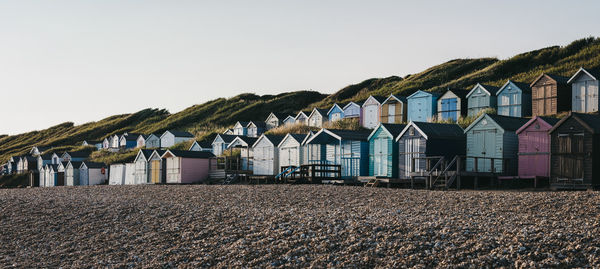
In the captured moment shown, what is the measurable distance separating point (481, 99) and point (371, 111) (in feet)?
41.9

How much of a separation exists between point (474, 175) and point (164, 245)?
18.2 metres

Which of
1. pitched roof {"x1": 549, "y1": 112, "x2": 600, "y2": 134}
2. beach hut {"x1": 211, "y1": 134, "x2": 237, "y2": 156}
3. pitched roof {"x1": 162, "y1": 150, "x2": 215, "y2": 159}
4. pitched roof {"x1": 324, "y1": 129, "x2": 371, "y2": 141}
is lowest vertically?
pitched roof {"x1": 162, "y1": 150, "x2": 215, "y2": 159}

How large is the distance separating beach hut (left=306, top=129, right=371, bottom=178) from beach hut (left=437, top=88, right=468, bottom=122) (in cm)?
1397

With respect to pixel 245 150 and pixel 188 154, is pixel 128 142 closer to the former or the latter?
pixel 188 154

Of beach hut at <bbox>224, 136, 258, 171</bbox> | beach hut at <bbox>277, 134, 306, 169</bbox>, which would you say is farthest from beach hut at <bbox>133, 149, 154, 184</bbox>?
beach hut at <bbox>277, 134, 306, 169</bbox>

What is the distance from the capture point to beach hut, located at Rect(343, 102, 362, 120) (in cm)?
6278

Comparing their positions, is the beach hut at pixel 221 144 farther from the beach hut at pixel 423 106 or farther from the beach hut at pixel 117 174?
the beach hut at pixel 423 106

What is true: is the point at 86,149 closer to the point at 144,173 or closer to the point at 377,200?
the point at 144,173

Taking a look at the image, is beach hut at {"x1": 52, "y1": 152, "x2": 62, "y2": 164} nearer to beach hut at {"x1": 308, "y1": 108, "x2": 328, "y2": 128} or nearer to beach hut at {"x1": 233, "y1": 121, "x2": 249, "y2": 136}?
beach hut at {"x1": 233, "y1": 121, "x2": 249, "y2": 136}

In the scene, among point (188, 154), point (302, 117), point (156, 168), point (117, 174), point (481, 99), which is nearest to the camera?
point (481, 99)

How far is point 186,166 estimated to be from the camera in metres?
52.0

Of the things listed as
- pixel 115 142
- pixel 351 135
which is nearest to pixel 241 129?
pixel 115 142

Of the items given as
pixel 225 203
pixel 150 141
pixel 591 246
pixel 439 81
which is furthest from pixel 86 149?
pixel 591 246

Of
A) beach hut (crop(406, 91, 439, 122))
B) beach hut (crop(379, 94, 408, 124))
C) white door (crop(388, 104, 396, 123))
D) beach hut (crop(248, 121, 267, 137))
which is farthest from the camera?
beach hut (crop(248, 121, 267, 137))
